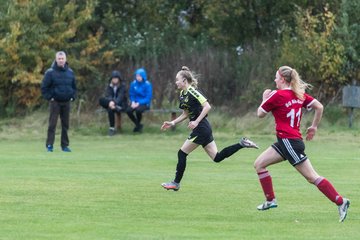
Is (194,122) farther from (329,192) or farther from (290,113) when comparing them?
(329,192)

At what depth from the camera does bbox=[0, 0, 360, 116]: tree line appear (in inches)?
1124

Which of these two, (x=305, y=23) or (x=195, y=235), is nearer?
(x=195, y=235)

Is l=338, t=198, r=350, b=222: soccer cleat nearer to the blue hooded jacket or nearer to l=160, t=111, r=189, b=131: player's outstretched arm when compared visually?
l=160, t=111, r=189, b=131: player's outstretched arm

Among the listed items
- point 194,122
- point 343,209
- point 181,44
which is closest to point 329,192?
point 343,209

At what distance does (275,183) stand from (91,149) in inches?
315

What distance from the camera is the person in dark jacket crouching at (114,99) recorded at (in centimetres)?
2688

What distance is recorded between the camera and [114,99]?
27.2m

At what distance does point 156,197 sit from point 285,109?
8.87ft

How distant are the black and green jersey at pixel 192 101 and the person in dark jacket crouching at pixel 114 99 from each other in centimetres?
1153

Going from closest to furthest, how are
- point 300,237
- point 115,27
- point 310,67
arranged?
1. point 300,237
2. point 310,67
3. point 115,27

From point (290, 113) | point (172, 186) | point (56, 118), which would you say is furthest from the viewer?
point (56, 118)

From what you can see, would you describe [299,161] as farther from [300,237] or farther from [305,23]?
[305,23]

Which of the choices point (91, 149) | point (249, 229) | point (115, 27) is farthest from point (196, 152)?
point (249, 229)

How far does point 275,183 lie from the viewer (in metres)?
15.9
